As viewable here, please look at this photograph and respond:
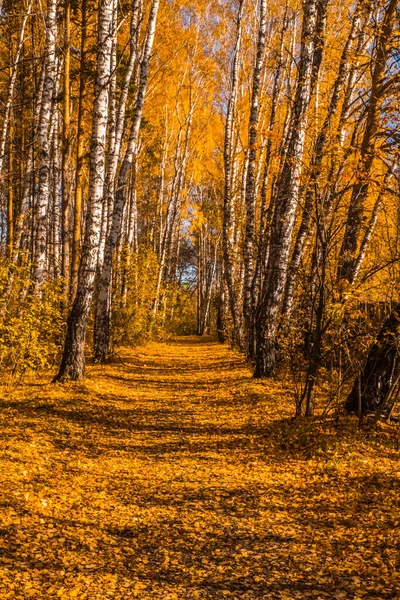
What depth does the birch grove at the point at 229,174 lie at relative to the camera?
6.92 m

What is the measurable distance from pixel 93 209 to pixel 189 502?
5.35 m

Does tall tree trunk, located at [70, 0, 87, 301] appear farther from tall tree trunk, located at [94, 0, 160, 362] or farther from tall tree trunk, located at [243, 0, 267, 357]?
tall tree trunk, located at [243, 0, 267, 357]

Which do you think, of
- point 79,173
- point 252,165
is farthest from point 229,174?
point 79,173

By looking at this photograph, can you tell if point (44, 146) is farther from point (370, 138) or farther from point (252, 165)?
point (370, 138)

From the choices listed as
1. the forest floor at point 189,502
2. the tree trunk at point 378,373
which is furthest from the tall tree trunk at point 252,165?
the tree trunk at point 378,373

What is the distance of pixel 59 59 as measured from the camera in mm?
14797

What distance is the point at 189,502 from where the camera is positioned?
191 inches

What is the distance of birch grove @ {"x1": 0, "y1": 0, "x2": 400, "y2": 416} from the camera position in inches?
272

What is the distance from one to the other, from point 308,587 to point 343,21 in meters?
16.1

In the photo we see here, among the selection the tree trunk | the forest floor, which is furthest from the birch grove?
the forest floor

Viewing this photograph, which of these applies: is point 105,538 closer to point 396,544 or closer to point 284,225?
point 396,544

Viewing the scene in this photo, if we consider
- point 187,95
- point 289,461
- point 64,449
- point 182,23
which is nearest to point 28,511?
point 64,449

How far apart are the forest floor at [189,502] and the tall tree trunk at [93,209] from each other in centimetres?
61

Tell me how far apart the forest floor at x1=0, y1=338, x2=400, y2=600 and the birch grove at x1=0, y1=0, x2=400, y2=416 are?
3.37 feet
